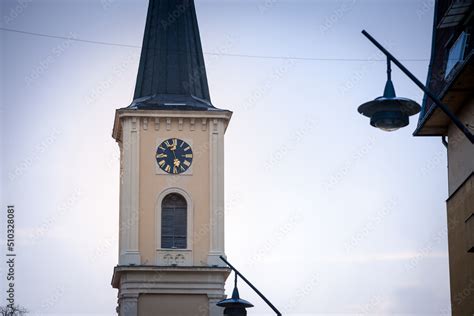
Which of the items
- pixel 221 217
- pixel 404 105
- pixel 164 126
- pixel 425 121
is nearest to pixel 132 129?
pixel 164 126

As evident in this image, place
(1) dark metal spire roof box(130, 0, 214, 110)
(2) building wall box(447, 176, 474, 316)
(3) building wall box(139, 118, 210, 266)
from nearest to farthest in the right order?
1. (2) building wall box(447, 176, 474, 316)
2. (3) building wall box(139, 118, 210, 266)
3. (1) dark metal spire roof box(130, 0, 214, 110)

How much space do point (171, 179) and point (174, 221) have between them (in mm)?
1866

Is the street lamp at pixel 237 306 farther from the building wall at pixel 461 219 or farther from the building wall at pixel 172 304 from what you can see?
the building wall at pixel 172 304

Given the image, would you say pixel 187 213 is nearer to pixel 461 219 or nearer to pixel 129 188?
pixel 129 188

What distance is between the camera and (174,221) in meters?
59.1

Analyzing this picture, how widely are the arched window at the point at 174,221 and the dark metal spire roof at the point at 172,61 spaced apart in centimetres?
419

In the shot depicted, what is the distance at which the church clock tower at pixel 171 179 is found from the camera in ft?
187

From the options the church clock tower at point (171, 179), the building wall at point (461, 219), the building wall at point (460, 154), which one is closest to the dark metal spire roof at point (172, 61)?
the church clock tower at point (171, 179)

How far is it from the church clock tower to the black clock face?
44 mm

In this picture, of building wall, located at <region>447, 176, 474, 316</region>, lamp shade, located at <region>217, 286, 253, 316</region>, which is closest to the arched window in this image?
lamp shade, located at <region>217, 286, 253, 316</region>

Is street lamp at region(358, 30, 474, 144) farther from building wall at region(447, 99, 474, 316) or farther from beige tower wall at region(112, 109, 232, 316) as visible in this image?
beige tower wall at region(112, 109, 232, 316)

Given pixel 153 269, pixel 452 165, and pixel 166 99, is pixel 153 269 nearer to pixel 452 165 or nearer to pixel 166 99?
pixel 166 99

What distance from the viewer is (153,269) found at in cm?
5700

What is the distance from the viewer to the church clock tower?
2244 inches
